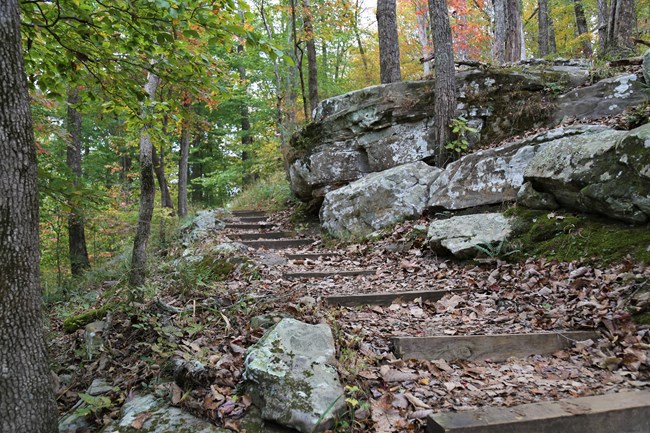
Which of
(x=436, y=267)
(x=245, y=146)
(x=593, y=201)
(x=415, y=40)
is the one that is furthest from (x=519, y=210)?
(x=415, y=40)

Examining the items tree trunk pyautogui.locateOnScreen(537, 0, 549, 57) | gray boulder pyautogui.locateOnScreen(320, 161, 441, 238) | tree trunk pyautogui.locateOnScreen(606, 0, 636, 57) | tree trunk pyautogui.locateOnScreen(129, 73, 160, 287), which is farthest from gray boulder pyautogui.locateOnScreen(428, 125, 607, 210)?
tree trunk pyautogui.locateOnScreen(537, 0, 549, 57)

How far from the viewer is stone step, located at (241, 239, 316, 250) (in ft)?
25.4

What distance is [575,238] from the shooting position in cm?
459

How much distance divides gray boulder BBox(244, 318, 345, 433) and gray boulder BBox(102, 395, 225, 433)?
1.13 feet

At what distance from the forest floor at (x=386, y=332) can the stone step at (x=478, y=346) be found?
79 mm

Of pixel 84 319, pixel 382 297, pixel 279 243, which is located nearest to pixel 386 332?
pixel 382 297

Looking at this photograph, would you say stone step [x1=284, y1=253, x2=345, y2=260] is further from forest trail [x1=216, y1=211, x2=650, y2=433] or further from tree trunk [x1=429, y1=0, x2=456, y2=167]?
tree trunk [x1=429, y1=0, x2=456, y2=167]

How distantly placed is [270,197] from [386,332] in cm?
905

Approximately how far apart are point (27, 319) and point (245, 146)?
1503 centimetres

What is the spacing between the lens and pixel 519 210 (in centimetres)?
544

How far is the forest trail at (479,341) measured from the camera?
2.49 m

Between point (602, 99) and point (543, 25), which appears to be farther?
point (543, 25)

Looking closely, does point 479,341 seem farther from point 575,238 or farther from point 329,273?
point 329,273

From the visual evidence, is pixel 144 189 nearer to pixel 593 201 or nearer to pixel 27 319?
pixel 27 319
